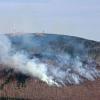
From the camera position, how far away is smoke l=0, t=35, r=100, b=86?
3325 cm

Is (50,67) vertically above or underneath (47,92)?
above

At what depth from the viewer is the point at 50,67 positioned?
34.7m

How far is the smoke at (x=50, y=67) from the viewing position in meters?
33.2

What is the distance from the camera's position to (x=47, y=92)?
30.6 meters

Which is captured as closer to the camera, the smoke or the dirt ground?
the dirt ground

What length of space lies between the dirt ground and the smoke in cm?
98

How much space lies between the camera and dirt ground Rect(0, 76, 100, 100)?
2996 centimetres

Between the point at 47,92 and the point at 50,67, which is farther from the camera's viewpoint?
the point at 50,67

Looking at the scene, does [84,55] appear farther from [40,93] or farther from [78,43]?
[40,93]

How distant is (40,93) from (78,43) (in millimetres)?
21008

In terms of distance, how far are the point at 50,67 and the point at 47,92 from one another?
14.5 ft

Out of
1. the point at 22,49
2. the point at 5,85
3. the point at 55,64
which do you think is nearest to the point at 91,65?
the point at 55,64

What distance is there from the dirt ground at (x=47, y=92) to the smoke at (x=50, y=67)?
98 cm

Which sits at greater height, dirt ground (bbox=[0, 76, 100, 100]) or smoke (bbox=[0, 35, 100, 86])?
smoke (bbox=[0, 35, 100, 86])
